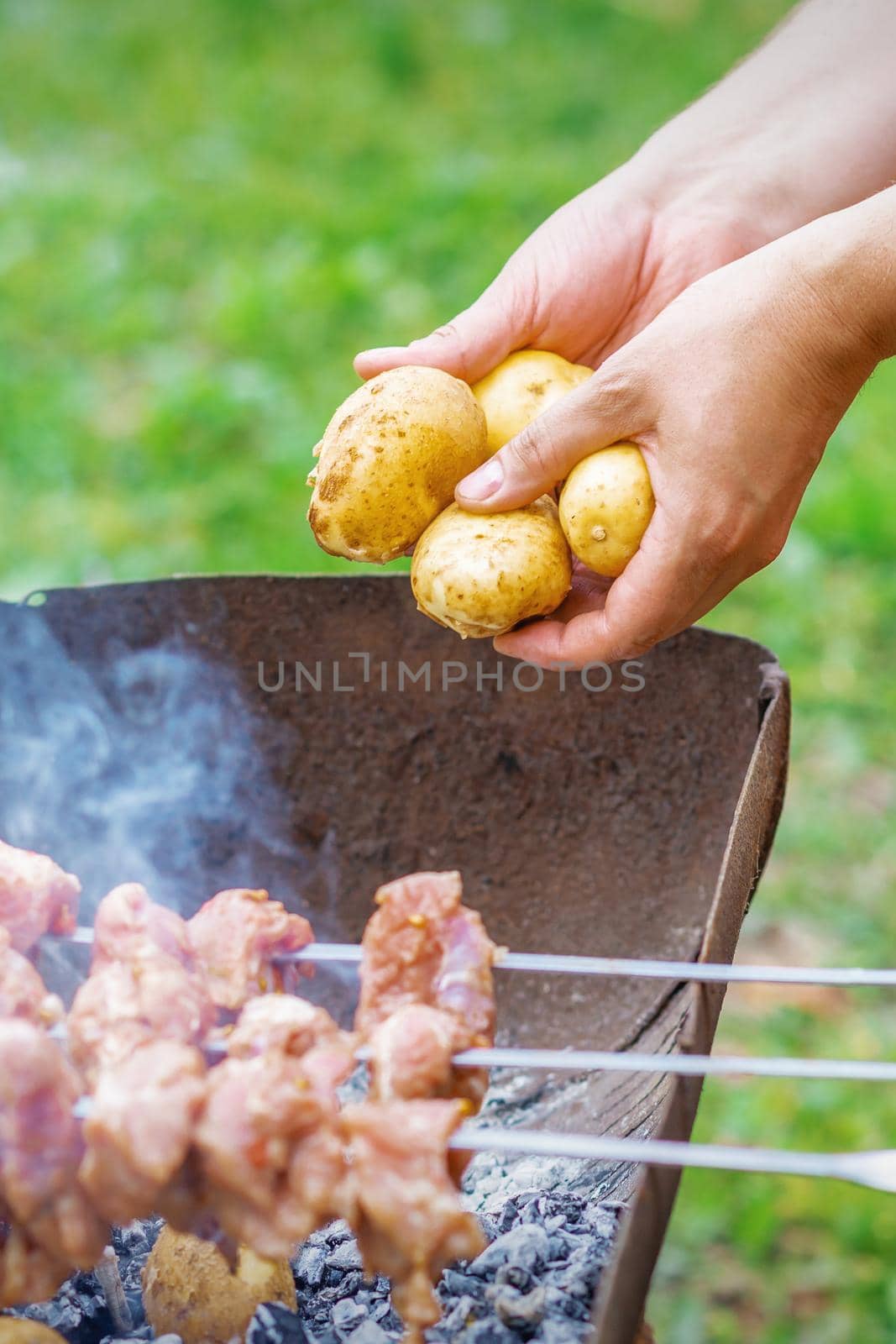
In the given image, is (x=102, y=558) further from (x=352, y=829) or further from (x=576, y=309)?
(x=576, y=309)

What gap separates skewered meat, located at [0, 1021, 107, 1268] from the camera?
1.30 metres

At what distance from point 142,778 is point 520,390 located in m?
1.02

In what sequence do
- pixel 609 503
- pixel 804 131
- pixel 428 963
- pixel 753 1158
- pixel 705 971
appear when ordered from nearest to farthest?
pixel 753 1158 < pixel 705 971 < pixel 428 963 < pixel 609 503 < pixel 804 131

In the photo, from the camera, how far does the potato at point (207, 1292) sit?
153 centimetres

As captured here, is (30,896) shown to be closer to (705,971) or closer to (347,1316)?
(347,1316)

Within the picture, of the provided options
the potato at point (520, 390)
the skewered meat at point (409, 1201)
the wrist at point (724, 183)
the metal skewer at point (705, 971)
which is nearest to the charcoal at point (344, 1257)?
the skewered meat at point (409, 1201)

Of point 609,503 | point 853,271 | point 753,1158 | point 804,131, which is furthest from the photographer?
point 804,131

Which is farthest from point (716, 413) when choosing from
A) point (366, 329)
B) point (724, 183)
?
point (366, 329)

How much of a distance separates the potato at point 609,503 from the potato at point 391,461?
194mm

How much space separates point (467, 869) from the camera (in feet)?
7.88

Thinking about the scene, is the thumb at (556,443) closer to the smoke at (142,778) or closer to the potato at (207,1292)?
the smoke at (142,778)

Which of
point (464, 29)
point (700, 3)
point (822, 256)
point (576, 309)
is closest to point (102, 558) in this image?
point (576, 309)

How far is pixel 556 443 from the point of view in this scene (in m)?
1.76

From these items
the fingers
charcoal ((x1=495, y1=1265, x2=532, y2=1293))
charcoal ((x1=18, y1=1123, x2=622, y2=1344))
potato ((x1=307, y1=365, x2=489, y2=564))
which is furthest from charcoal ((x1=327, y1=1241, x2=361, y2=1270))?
potato ((x1=307, y1=365, x2=489, y2=564))
